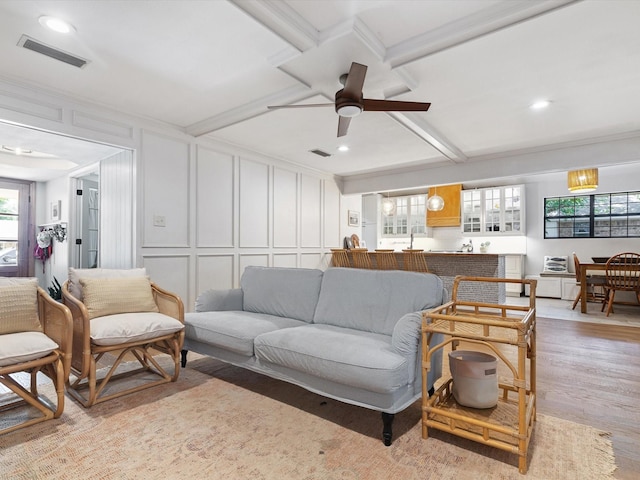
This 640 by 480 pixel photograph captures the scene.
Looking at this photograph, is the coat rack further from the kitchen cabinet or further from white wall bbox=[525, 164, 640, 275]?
white wall bbox=[525, 164, 640, 275]

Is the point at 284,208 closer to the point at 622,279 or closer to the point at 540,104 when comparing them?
the point at 540,104

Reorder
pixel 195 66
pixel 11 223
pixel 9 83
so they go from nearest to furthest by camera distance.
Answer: pixel 195 66
pixel 9 83
pixel 11 223

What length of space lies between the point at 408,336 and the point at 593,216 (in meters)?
→ 7.46

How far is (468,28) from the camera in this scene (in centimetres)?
225

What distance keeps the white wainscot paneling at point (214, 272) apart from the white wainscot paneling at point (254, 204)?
39 cm

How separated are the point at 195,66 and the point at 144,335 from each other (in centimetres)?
207

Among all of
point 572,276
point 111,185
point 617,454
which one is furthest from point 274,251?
point 572,276

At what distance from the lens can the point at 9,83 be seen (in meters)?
3.06

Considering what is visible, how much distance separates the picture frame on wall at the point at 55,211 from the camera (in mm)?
5918

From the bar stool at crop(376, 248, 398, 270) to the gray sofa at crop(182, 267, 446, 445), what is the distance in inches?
116

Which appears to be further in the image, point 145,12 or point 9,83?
point 9,83

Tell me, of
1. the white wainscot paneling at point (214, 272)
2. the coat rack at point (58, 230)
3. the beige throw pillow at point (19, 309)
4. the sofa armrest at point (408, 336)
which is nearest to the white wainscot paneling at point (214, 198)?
the white wainscot paneling at point (214, 272)

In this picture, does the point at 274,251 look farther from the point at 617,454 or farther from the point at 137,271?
the point at 617,454

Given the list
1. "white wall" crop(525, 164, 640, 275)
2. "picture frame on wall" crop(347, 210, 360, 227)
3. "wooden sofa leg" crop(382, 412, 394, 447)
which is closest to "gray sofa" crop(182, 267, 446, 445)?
"wooden sofa leg" crop(382, 412, 394, 447)
